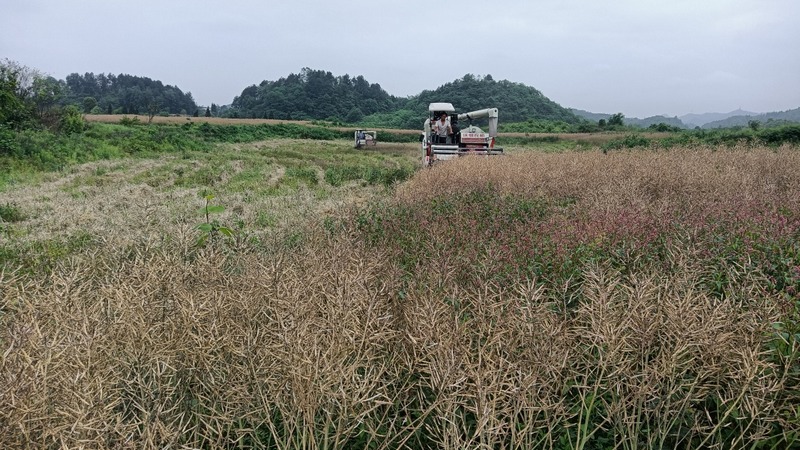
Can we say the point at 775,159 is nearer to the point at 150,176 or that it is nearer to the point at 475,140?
the point at 475,140

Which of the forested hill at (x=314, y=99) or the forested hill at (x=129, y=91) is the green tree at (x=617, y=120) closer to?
the forested hill at (x=314, y=99)

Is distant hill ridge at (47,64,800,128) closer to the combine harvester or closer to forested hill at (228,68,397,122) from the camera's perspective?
forested hill at (228,68,397,122)

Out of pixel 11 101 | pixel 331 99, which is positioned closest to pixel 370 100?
pixel 331 99

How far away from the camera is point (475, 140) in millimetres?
16203

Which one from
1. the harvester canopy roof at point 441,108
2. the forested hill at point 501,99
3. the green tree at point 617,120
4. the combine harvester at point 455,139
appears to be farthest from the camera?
the forested hill at point 501,99

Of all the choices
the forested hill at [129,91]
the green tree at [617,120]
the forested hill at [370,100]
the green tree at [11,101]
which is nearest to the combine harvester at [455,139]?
the green tree at [11,101]

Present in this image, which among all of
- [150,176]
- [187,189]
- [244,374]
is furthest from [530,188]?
[150,176]

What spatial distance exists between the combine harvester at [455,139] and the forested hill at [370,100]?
41.9m

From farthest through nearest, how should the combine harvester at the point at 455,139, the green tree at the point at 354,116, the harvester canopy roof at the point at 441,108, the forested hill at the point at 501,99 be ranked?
the green tree at the point at 354,116 → the forested hill at the point at 501,99 → the harvester canopy roof at the point at 441,108 → the combine harvester at the point at 455,139

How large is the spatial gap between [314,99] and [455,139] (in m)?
64.8

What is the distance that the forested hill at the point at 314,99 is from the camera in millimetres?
74438

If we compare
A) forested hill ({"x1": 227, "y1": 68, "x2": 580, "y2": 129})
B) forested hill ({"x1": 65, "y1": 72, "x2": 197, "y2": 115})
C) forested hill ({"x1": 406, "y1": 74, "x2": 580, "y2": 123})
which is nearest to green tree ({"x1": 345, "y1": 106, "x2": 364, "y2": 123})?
forested hill ({"x1": 227, "y1": 68, "x2": 580, "y2": 129})

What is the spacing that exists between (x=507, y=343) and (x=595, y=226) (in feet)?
9.87

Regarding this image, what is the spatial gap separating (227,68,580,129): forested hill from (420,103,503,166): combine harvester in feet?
137
